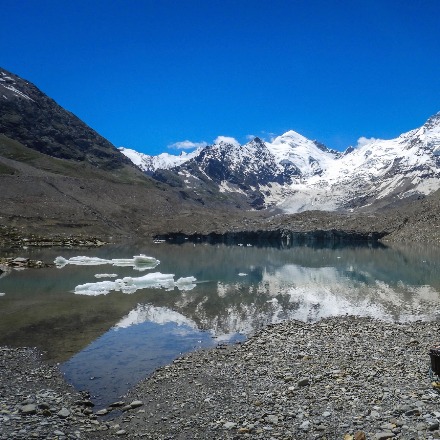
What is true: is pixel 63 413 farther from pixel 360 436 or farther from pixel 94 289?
pixel 94 289

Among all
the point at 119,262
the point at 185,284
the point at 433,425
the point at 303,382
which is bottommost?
the point at 185,284

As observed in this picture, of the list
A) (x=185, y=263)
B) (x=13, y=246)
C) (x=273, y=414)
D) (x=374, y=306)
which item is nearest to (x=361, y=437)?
(x=273, y=414)

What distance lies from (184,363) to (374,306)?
21.1 meters

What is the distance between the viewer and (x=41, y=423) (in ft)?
43.4

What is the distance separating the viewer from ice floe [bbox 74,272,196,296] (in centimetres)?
4431

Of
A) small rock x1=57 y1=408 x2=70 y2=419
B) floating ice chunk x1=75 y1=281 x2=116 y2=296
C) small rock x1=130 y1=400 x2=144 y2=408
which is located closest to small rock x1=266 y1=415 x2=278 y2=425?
small rock x1=130 y1=400 x2=144 y2=408

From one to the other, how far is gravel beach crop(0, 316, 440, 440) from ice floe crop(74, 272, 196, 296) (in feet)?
69.7

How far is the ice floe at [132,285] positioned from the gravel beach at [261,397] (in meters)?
21.2

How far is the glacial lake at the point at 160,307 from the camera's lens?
23.0 m

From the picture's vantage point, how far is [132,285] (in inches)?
1889

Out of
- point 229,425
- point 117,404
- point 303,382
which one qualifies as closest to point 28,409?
point 117,404

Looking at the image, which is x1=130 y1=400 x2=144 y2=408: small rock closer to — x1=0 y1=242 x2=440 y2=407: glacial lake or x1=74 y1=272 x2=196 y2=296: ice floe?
x1=0 y1=242 x2=440 y2=407: glacial lake

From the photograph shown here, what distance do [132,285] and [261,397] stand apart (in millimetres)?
34477

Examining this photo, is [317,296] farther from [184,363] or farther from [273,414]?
[273,414]
